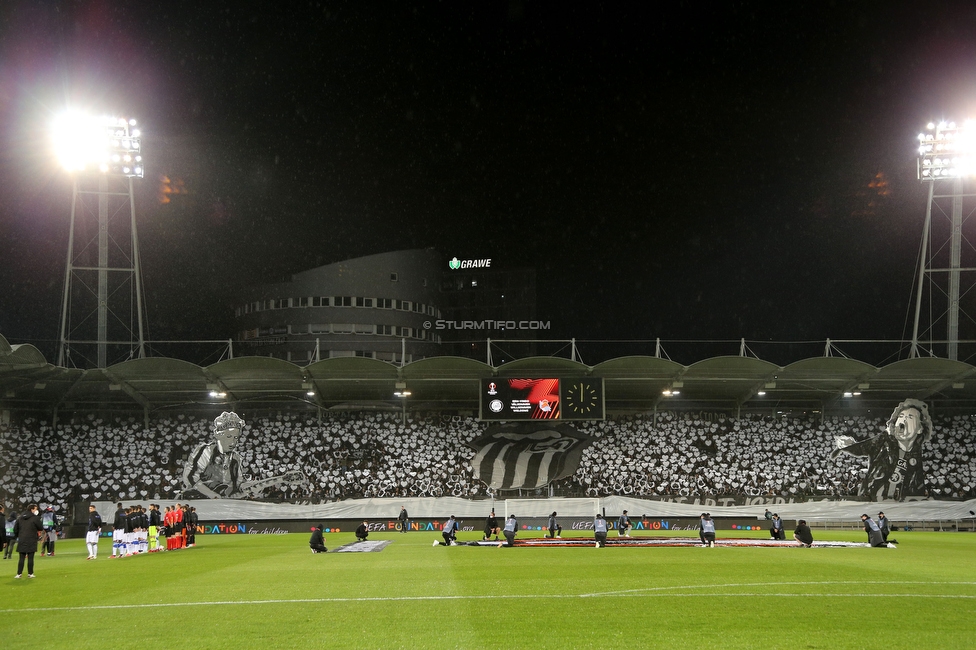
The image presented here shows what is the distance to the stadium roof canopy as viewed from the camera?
39.1 m

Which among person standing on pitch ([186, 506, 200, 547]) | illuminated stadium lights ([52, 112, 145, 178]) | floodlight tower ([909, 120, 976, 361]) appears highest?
illuminated stadium lights ([52, 112, 145, 178])

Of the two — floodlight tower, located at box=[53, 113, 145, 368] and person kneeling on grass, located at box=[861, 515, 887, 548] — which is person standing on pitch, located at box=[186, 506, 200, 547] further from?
person kneeling on grass, located at box=[861, 515, 887, 548]

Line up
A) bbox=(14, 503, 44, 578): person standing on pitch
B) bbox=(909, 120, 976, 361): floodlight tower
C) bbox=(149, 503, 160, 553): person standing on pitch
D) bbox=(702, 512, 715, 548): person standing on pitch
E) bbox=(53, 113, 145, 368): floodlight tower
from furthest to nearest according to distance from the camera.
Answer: bbox=(909, 120, 976, 361): floodlight tower → bbox=(53, 113, 145, 368): floodlight tower → bbox=(149, 503, 160, 553): person standing on pitch → bbox=(702, 512, 715, 548): person standing on pitch → bbox=(14, 503, 44, 578): person standing on pitch

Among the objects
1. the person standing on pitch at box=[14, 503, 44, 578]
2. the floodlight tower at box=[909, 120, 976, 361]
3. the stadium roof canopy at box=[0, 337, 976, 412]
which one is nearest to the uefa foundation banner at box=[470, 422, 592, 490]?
the stadium roof canopy at box=[0, 337, 976, 412]

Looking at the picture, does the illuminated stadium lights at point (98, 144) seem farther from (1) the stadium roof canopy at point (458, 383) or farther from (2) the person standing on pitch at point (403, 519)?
(2) the person standing on pitch at point (403, 519)

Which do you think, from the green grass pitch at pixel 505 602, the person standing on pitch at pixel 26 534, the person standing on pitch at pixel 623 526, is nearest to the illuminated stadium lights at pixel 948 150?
the person standing on pitch at pixel 623 526

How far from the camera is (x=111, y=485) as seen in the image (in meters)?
41.0

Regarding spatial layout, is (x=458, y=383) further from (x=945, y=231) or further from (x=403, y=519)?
(x=945, y=231)

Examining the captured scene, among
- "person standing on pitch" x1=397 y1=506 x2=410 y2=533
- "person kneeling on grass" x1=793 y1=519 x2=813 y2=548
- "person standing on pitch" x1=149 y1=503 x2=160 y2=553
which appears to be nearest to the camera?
"person kneeling on grass" x1=793 y1=519 x2=813 y2=548

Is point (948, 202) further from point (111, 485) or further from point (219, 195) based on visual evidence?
point (111, 485)

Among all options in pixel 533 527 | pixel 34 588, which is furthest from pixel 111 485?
pixel 34 588

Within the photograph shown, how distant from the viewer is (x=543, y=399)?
39344mm

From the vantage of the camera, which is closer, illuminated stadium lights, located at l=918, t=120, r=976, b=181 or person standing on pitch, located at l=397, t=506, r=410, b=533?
person standing on pitch, located at l=397, t=506, r=410, b=533

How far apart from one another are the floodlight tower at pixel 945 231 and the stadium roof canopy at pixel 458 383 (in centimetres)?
273
